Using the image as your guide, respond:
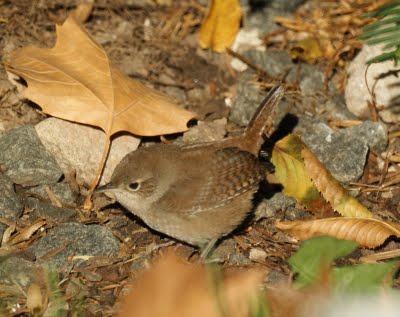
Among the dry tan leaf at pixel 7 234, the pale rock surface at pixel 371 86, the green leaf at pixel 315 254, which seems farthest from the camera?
the pale rock surface at pixel 371 86

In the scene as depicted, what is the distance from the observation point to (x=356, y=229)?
4934 millimetres

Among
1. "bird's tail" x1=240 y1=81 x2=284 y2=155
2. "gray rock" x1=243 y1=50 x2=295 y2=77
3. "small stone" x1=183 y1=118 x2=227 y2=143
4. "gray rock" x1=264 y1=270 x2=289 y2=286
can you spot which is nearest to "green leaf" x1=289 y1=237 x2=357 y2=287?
"gray rock" x1=264 y1=270 x2=289 y2=286

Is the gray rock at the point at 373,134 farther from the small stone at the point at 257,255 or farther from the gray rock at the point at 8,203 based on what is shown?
the gray rock at the point at 8,203

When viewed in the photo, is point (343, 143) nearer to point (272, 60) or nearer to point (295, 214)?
point (295, 214)

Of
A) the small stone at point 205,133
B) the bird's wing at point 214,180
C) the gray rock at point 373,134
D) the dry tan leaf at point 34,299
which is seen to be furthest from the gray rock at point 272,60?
the dry tan leaf at point 34,299

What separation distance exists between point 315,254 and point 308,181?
1683 mm

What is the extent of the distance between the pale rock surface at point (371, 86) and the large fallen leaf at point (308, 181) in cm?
97

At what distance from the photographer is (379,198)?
5484mm

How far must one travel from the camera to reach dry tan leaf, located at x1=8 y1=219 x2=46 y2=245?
4.73 metres

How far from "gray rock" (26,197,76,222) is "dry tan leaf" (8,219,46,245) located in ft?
0.23

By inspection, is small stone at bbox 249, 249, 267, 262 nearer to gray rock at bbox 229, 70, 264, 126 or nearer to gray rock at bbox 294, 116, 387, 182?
gray rock at bbox 294, 116, 387, 182

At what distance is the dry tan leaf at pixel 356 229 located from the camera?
490 centimetres

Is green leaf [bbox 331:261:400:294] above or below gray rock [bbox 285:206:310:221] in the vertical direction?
above

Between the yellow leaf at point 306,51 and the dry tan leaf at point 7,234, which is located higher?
the yellow leaf at point 306,51
